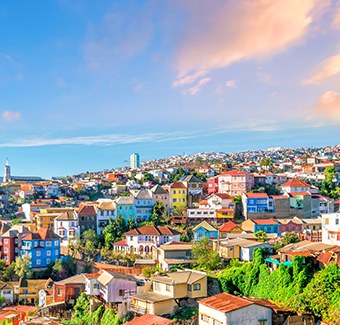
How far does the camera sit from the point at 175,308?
79.9 feet

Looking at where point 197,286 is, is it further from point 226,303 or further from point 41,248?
point 41,248

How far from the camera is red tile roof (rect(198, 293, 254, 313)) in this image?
66.3 ft

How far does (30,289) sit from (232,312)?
2154cm

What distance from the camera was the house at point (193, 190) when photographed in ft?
170

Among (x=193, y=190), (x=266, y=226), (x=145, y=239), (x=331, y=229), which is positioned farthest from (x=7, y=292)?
(x=331, y=229)

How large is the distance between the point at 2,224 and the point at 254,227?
2836 cm

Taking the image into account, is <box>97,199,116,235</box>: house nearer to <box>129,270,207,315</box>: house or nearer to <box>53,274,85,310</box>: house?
<box>53,274,85,310</box>: house

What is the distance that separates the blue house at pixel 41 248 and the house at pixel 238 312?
21934mm

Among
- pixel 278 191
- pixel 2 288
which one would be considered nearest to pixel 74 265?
pixel 2 288

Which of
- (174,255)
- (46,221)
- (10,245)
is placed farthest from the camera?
(46,221)

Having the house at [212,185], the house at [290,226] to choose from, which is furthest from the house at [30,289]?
the house at [212,185]

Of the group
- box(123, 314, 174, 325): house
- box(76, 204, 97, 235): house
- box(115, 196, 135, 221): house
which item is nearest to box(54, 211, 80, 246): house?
box(76, 204, 97, 235): house

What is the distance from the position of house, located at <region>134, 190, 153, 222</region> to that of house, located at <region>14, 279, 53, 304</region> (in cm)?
1531

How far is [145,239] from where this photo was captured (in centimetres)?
3997
